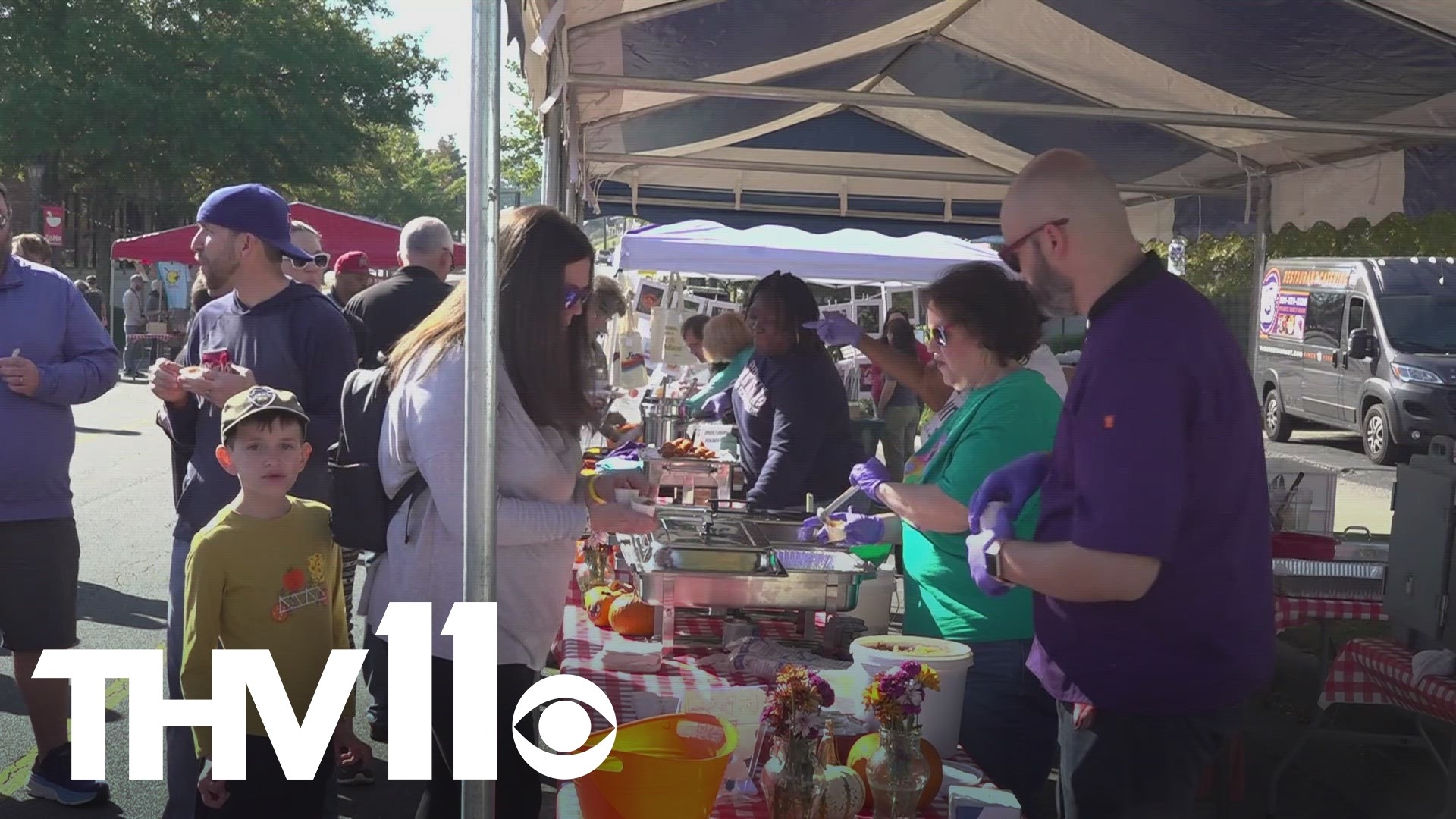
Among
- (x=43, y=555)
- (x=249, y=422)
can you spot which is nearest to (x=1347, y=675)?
(x=249, y=422)

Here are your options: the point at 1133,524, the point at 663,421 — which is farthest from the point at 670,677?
the point at 663,421

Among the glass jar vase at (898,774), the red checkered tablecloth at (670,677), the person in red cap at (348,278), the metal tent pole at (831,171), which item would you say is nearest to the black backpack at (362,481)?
the red checkered tablecloth at (670,677)

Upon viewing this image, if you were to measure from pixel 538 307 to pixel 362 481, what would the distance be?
49 centimetres

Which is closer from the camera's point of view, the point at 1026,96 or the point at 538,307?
the point at 538,307

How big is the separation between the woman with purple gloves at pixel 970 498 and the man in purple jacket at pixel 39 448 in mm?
2312

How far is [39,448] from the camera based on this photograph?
12.3 ft

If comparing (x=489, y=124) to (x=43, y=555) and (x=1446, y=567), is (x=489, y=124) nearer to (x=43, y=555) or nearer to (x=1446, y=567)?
(x=43, y=555)

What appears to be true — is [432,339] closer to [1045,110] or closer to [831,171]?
[1045,110]

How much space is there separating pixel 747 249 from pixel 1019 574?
610cm

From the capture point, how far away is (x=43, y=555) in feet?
12.4

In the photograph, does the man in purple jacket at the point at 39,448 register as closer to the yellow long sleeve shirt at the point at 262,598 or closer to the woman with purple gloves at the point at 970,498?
the yellow long sleeve shirt at the point at 262,598

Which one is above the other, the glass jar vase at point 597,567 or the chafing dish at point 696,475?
the chafing dish at point 696,475

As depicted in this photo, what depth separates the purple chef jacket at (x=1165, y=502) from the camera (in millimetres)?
1771

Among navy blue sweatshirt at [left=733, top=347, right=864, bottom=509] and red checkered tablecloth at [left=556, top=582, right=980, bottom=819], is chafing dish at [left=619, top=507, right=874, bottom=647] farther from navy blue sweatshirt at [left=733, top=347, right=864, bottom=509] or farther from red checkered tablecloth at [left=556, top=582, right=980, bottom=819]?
navy blue sweatshirt at [left=733, top=347, right=864, bottom=509]
